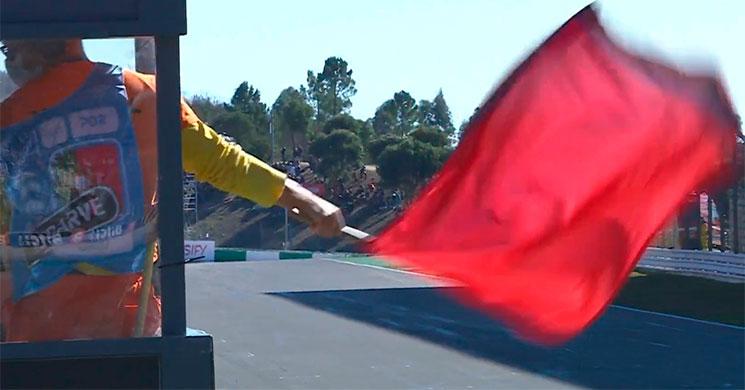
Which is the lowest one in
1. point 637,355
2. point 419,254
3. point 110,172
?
point 637,355

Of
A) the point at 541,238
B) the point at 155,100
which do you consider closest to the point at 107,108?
the point at 155,100

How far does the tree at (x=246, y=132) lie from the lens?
3261 cm

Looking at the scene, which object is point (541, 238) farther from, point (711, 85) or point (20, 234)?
point (20, 234)

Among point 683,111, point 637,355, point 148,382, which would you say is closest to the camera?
point 683,111

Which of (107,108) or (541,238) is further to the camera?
(107,108)

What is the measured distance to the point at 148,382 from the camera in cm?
351

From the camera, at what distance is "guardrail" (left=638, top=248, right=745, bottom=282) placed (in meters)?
27.9

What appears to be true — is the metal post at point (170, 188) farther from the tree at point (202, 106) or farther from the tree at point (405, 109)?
the tree at point (405, 109)

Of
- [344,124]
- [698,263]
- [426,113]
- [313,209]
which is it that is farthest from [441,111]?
[313,209]

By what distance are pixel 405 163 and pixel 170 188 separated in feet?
79.7

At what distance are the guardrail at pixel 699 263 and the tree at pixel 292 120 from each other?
22320 mm

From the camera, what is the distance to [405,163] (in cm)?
2778

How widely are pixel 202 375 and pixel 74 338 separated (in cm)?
40

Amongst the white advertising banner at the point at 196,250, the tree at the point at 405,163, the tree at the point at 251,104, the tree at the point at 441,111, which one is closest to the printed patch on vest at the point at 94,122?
the white advertising banner at the point at 196,250
